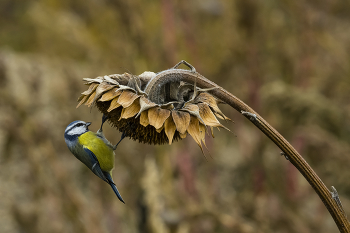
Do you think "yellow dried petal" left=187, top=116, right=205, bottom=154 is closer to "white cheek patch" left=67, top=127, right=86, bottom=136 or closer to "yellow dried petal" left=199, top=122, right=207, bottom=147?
"yellow dried petal" left=199, top=122, right=207, bottom=147

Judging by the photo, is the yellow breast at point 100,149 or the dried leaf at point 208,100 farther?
the yellow breast at point 100,149

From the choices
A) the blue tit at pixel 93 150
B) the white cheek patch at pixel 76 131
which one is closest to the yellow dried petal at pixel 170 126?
the blue tit at pixel 93 150

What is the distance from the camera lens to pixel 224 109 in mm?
2824

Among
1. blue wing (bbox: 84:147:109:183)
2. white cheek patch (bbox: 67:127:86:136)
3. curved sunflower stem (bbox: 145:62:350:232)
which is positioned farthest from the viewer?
white cheek patch (bbox: 67:127:86:136)

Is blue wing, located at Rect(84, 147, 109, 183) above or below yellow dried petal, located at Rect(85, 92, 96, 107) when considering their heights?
below

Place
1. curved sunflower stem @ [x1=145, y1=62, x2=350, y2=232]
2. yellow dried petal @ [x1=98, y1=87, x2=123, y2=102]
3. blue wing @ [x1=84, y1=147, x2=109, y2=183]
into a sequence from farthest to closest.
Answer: blue wing @ [x1=84, y1=147, x2=109, y2=183], yellow dried petal @ [x1=98, y1=87, x2=123, y2=102], curved sunflower stem @ [x1=145, y1=62, x2=350, y2=232]

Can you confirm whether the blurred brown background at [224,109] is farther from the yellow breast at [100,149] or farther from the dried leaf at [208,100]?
the dried leaf at [208,100]

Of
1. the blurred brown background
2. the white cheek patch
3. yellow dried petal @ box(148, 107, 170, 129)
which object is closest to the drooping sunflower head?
yellow dried petal @ box(148, 107, 170, 129)

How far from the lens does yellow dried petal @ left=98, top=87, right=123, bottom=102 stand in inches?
29.5

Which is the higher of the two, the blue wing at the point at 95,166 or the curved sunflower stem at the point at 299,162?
the curved sunflower stem at the point at 299,162

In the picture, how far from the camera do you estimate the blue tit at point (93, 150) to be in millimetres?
1098

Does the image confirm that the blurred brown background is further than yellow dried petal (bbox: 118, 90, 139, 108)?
Yes

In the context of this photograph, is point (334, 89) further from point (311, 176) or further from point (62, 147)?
point (62, 147)

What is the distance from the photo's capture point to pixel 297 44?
258cm
